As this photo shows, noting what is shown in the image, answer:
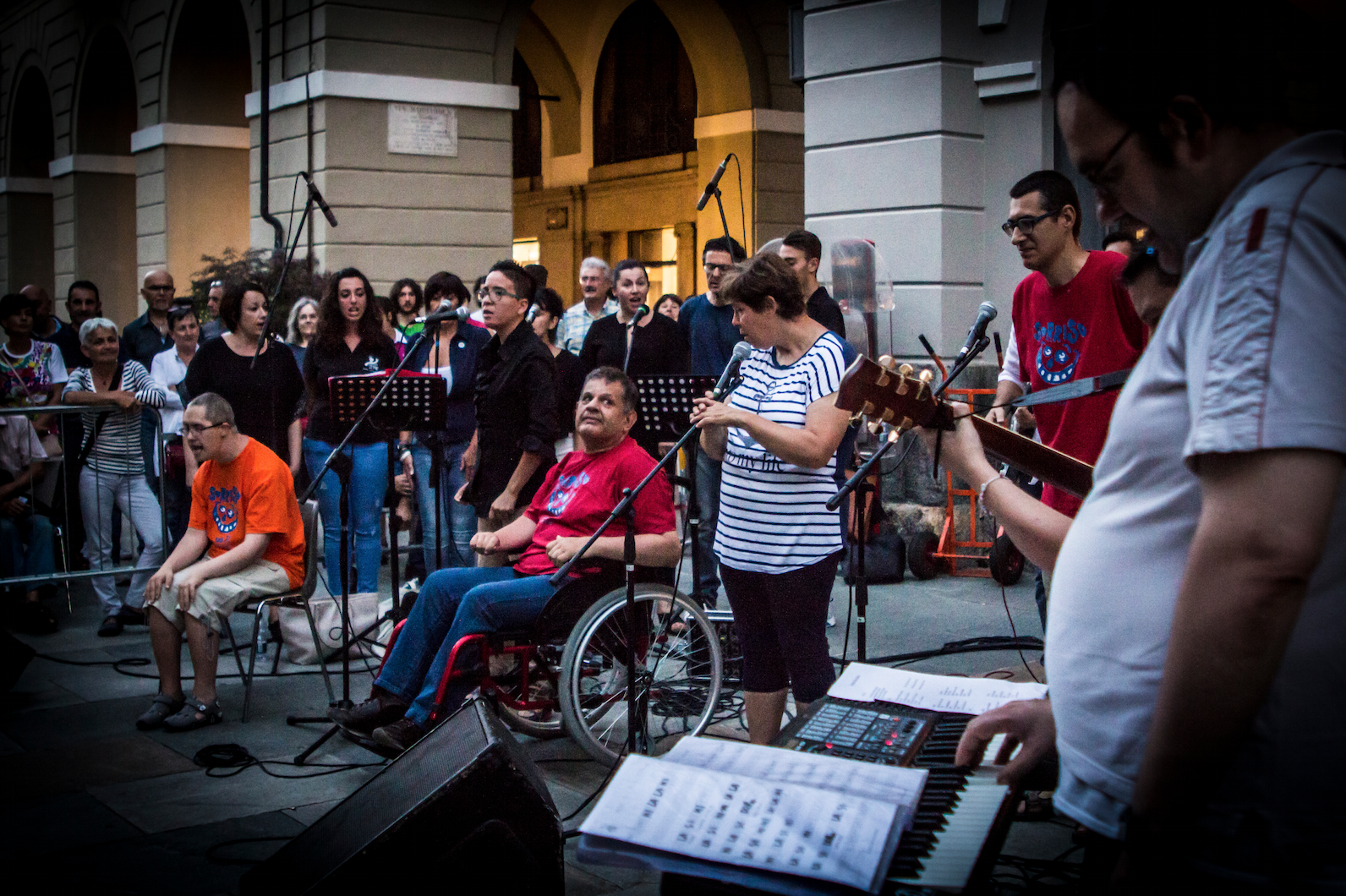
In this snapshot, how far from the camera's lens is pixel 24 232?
21156 millimetres

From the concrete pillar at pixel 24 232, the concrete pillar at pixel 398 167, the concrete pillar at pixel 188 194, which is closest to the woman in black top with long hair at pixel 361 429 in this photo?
the concrete pillar at pixel 398 167

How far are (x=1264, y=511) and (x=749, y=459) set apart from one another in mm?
2800

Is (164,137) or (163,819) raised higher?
(164,137)

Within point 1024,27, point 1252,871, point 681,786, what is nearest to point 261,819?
point 681,786

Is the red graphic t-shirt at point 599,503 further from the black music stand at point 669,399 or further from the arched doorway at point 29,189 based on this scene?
the arched doorway at point 29,189

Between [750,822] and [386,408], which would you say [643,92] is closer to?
[386,408]

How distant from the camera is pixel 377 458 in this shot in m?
6.86

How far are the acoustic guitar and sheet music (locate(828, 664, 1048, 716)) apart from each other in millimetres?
510

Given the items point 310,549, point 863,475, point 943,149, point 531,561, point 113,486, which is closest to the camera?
point 863,475

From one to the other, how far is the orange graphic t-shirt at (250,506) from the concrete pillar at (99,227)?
568 inches

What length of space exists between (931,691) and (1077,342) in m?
2.15

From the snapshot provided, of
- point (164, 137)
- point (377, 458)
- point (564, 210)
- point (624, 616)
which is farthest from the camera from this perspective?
point (564, 210)

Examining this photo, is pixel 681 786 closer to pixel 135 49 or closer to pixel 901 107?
pixel 901 107

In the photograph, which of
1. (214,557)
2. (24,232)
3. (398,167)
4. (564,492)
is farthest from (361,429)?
(24,232)
